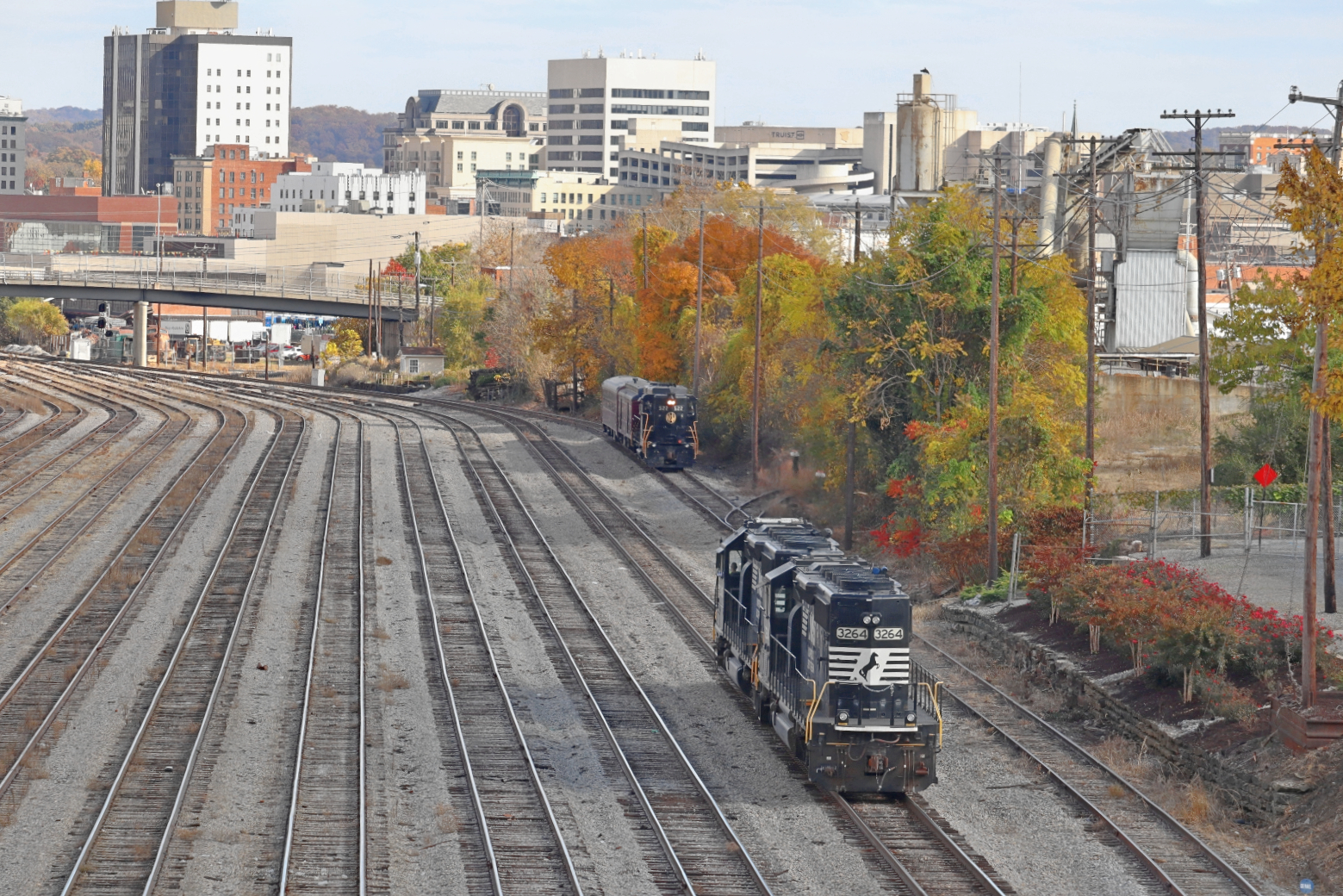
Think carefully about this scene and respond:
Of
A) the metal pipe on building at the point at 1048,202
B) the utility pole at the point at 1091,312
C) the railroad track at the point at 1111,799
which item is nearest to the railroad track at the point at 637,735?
the railroad track at the point at 1111,799

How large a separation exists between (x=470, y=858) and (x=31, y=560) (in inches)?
923

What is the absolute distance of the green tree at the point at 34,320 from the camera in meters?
163

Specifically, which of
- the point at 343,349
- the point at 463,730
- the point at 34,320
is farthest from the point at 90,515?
the point at 34,320

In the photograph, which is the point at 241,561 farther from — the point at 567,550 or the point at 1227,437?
the point at 1227,437

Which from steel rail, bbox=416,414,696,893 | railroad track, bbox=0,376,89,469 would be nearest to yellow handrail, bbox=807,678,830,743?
steel rail, bbox=416,414,696,893

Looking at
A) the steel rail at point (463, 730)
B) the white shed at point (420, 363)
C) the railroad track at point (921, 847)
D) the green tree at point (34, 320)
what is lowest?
the railroad track at point (921, 847)

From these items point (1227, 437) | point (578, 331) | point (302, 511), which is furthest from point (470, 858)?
point (578, 331)

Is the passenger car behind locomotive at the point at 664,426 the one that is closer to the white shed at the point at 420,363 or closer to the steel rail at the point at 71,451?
the steel rail at the point at 71,451

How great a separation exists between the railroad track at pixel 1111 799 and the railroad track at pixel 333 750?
9707mm

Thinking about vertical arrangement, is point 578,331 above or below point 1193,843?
above

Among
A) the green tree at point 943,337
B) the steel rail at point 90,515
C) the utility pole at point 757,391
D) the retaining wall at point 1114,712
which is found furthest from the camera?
the utility pole at point 757,391

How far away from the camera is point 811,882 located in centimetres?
1873

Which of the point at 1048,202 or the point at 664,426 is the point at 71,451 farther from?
the point at 1048,202

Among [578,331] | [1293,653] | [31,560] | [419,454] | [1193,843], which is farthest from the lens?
[578,331]
